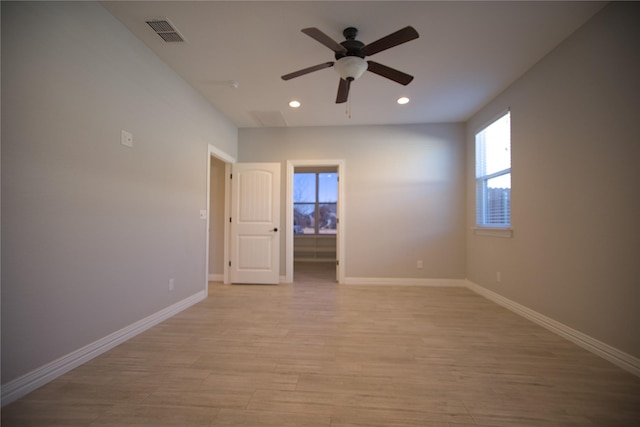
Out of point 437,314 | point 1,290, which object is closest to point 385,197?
point 437,314

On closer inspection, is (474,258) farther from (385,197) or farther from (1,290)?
(1,290)

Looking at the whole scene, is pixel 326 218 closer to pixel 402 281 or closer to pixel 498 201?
pixel 402 281

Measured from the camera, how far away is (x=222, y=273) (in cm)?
460

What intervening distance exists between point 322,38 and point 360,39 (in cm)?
67

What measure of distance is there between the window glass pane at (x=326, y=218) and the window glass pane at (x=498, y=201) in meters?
4.11

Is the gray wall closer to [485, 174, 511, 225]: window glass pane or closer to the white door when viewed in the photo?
Result: the white door

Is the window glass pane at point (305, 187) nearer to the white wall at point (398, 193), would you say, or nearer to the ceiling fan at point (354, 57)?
the white wall at point (398, 193)

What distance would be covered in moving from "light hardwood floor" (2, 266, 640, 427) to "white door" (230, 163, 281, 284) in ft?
5.07

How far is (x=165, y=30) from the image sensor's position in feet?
7.48

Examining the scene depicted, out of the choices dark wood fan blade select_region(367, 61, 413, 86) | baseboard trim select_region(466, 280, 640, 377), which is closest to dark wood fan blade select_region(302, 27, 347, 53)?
dark wood fan blade select_region(367, 61, 413, 86)

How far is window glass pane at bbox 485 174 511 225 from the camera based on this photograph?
3.33 meters

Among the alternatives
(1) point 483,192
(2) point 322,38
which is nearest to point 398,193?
(1) point 483,192

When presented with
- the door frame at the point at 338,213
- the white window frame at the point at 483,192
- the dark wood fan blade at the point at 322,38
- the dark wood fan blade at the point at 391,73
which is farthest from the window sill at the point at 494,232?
the dark wood fan blade at the point at 322,38

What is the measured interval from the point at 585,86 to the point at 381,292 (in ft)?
10.1
